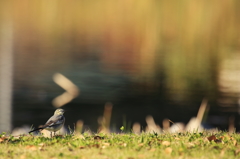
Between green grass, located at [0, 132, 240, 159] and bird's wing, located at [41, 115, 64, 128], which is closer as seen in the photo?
green grass, located at [0, 132, 240, 159]

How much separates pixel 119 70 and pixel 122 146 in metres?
27.7

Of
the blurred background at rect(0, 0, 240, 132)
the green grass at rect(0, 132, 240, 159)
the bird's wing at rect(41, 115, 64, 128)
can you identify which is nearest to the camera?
the green grass at rect(0, 132, 240, 159)

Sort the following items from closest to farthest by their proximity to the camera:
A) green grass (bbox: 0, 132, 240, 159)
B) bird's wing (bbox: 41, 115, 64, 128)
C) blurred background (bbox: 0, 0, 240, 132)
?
green grass (bbox: 0, 132, 240, 159) < bird's wing (bbox: 41, 115, 64, 128) < blurred background (bbox: 0, 0, 240, 132)

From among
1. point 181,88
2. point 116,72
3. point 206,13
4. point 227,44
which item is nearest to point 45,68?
point 116,72

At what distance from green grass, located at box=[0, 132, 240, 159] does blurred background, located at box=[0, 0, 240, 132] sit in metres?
8.47

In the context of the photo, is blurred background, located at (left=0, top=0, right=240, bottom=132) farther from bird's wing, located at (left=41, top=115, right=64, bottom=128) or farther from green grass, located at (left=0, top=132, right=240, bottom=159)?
green grass, located at (left=0, top=132, right=240, bottom=159)

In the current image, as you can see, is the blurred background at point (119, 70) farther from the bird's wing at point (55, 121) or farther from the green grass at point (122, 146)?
the green grass at point (122, 146)

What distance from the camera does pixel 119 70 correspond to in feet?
119

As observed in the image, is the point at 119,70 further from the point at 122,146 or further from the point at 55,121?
the point at 122,146

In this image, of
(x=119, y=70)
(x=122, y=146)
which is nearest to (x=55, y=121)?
(x=122, y=146)

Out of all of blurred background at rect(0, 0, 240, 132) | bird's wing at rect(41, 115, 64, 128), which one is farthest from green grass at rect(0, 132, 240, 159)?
blurred background at rect(0, 0, 240, 132)

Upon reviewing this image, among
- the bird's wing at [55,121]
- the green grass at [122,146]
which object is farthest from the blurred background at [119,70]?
the green grass at [122,146]

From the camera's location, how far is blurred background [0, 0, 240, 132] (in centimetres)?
2589

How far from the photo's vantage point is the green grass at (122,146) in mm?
7922
